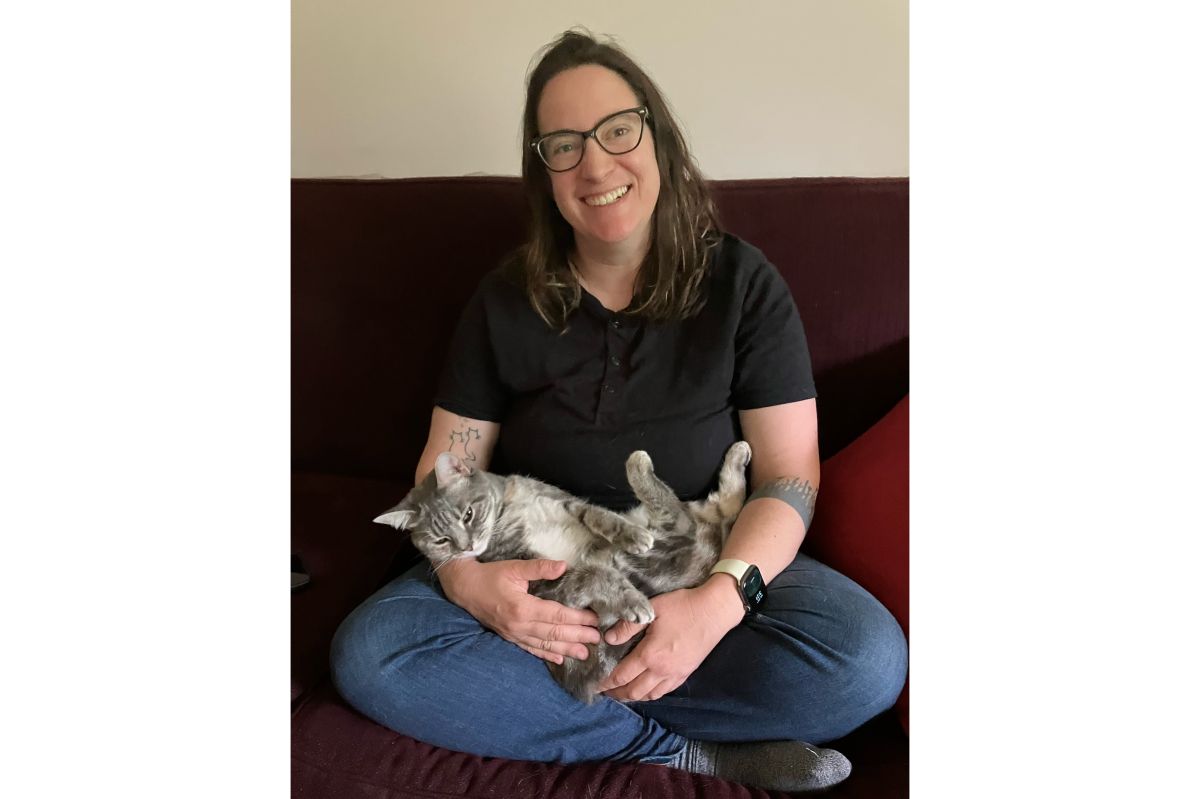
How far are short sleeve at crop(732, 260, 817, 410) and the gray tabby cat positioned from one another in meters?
0.10

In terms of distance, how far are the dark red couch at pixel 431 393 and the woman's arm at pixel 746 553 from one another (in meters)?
0.10

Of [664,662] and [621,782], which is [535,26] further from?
[621,782]

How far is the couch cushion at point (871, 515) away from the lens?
1171 millimetres

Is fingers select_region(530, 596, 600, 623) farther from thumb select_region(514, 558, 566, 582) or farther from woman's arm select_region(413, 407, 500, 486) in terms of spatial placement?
woman's arm select_region(413, 407, 500, 486)

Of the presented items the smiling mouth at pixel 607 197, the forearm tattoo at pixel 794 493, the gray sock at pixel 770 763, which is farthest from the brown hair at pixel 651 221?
the gray sock at pixel 770 763

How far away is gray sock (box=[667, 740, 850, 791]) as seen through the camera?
100 cm

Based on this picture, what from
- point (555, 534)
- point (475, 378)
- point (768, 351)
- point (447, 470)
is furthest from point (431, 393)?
point (768, 351)

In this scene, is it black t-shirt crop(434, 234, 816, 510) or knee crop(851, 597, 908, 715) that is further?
black t-shirt crop(434, 234, 816, 510)

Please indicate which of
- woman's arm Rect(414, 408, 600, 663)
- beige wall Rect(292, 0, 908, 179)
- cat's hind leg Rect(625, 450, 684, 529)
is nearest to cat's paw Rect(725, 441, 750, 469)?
cat's hind leg Rect(625, 450, 684, 529)

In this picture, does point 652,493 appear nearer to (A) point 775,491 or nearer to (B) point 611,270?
(A) point 775,491

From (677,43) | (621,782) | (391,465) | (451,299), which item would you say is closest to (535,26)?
(677,43)

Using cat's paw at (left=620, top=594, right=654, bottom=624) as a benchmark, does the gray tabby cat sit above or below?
above

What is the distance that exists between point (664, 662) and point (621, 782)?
6.7 inches

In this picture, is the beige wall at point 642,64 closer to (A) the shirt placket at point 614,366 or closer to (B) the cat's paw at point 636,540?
(A) the shirt placket at point 614,366
